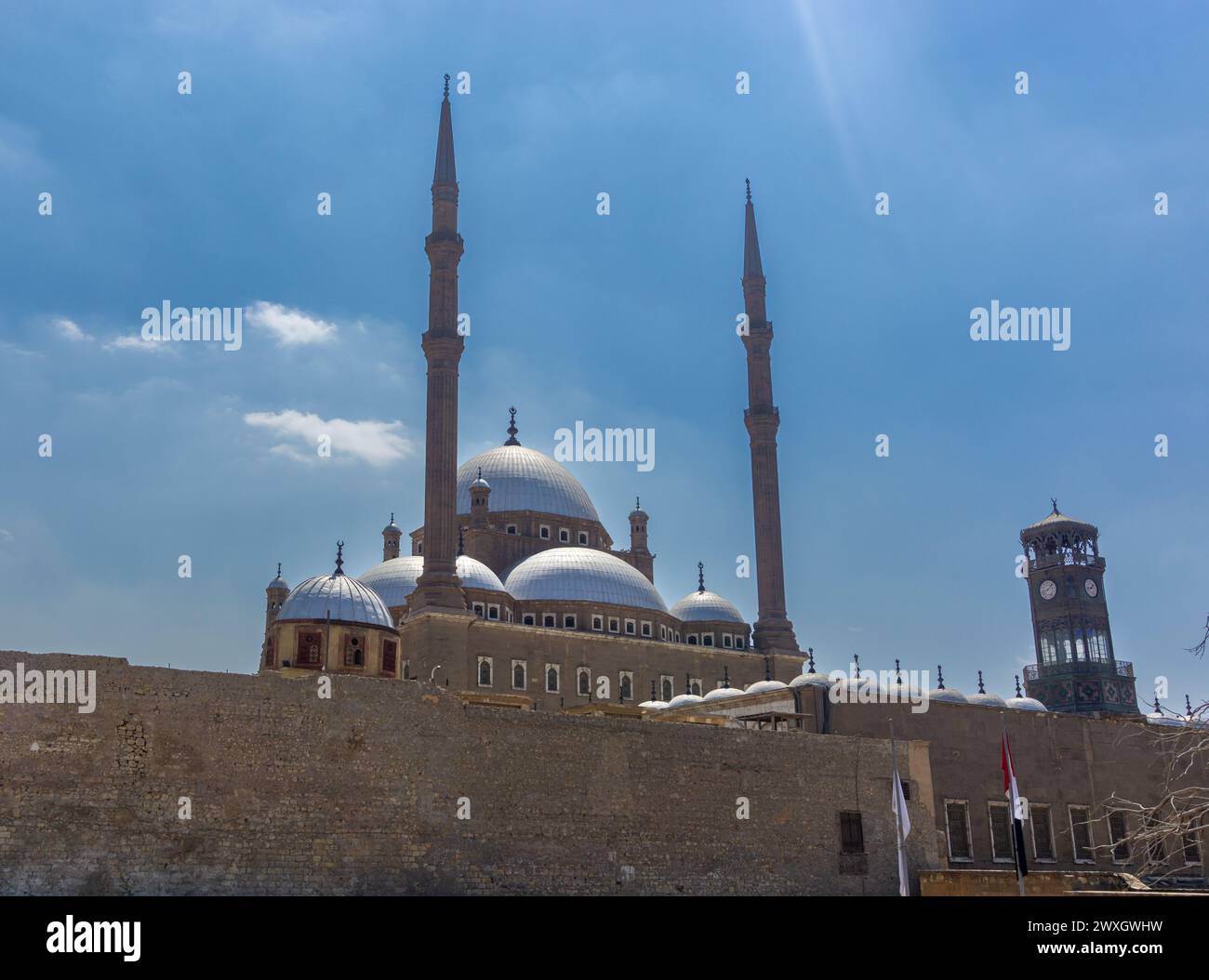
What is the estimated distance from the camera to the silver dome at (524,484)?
50469 mm

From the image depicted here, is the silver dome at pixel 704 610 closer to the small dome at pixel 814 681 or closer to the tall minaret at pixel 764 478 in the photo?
the tall minaret at pixel 764 478

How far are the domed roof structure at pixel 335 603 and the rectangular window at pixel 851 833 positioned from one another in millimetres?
11296

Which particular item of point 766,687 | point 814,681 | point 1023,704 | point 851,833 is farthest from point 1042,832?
point 851,833

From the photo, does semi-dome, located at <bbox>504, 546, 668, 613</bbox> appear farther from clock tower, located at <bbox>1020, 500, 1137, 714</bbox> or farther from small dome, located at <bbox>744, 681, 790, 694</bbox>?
clock tower, located at <bbox>1020, 500, 1137, 714</bbox>

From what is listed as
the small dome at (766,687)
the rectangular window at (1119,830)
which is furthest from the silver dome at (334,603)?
the rectangular window at (1119,830)

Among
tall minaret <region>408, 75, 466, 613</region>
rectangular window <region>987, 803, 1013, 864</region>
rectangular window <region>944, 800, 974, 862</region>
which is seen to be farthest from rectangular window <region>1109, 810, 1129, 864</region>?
tall minaret <region>408, 75, 466, 613</region>

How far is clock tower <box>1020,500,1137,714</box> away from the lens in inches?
1950

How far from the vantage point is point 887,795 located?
28719 mm

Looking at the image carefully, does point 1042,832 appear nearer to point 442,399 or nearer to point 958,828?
point 958,828

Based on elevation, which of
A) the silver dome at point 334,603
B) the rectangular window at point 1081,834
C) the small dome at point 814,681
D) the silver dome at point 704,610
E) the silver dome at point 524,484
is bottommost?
the rectangular window at point 1081,834

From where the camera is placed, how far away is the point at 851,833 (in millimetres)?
27656
